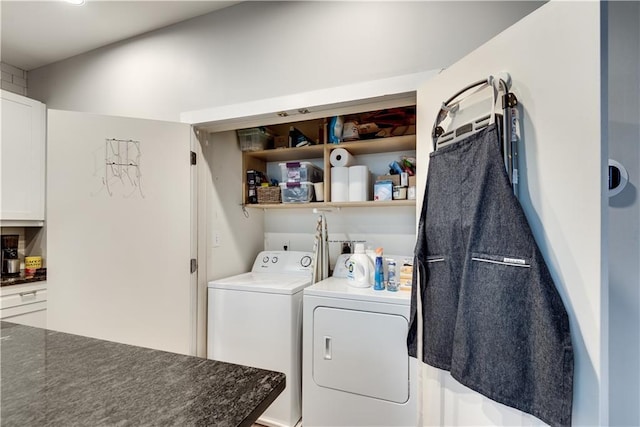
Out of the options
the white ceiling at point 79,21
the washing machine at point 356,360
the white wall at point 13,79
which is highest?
the white ceiling at point 79,21

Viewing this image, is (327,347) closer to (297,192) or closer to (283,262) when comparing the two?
(283,262)

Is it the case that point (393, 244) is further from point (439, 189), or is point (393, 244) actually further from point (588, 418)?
point (588, 418)

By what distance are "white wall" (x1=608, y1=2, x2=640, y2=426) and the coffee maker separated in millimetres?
4135

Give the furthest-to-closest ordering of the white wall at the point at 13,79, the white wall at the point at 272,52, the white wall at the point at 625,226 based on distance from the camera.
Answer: the white wall at the point at 13,79, the white wall at the point at 272,52, the white wall at the point at 625,226

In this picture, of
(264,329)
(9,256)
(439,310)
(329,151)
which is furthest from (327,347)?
(9,256)

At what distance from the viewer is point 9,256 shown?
2580 mm

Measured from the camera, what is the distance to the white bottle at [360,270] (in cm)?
185

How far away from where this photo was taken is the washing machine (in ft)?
5.09

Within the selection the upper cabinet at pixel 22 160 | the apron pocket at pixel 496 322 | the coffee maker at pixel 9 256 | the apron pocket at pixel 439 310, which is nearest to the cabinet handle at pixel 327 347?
the apron pocket at pixel 439 310

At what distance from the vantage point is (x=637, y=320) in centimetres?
104

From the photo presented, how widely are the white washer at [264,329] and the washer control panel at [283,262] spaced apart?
0.23 metres

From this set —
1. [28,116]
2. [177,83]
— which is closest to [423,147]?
[177,83]

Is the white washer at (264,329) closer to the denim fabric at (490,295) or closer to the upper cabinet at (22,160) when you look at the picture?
the denim fabric at (490,295)

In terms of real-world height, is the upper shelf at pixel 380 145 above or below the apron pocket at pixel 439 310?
above
